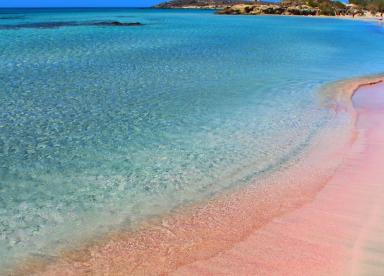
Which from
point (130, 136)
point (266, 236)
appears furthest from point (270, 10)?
point (266, 236)

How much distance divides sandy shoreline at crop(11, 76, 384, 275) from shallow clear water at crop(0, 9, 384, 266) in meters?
0.43

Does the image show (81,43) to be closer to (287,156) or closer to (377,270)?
(287,156)

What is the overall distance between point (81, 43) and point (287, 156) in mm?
22783

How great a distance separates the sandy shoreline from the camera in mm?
4566

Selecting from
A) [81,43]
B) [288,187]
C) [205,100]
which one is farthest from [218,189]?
[81,43]

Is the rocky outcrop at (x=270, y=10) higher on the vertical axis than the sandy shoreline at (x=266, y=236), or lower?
higher

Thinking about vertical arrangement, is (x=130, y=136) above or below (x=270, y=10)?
below

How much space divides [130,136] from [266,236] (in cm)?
457

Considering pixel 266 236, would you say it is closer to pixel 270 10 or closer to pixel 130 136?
pixel 130 136

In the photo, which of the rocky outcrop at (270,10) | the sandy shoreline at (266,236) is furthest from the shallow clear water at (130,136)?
the rocky outcrop at (270,10)

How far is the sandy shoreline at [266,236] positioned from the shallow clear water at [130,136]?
1.40ft

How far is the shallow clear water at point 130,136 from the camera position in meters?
5.89

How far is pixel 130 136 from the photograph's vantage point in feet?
29.5

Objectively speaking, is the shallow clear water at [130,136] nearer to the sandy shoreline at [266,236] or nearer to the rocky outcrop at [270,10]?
the sandy shoreline at [266,236]
